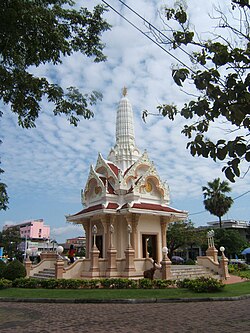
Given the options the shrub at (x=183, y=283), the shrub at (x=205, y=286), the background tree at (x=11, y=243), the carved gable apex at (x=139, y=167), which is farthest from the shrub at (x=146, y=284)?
the background tree at (x=11, y=243)

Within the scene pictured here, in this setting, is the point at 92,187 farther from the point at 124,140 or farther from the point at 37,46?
the point at 37,46

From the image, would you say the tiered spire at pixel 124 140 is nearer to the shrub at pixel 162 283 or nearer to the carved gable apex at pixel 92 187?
the carved gable apex at pixel 92 187

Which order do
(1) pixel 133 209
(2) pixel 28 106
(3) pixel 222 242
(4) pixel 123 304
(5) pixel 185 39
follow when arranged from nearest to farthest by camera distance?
(5) pixel 185 39 → (2) pixel 28 106 → (4) pixel 123 304 → (1) pixel 133 209 → (3) pixel 222 242

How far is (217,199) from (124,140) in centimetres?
1932

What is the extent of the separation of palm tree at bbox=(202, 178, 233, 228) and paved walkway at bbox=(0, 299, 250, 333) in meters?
29.4

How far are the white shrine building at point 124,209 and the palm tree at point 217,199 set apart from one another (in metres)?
18.1

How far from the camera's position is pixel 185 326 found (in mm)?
7812

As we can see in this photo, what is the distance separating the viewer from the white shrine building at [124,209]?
21.2m

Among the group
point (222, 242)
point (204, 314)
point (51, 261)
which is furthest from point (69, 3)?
point (222, 242)

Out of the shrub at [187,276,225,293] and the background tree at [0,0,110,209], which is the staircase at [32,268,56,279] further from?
the background tree at [0,0,110,209]

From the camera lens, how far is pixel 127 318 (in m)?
9.00

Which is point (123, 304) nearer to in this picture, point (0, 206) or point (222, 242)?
point (0, 206)

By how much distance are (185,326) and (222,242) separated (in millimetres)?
42834

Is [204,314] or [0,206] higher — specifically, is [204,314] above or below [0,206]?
below
